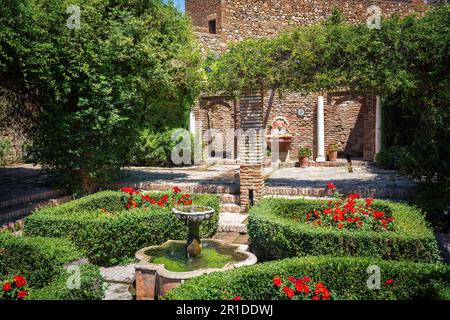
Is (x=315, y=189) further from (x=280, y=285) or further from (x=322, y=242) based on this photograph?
(x=280, y=285)

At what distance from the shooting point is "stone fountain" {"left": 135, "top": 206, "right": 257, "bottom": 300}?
5.88 meters

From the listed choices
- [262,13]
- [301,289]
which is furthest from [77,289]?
[262,13]

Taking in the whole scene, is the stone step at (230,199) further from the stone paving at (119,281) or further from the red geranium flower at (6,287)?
the red geranium flower at (6,287)

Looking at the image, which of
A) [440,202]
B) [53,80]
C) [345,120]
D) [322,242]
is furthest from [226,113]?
[322,242]

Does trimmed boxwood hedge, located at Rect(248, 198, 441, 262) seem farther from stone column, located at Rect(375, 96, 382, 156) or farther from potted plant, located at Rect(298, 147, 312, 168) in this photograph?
stone column, located at Rect(375, 96, 382, 156)

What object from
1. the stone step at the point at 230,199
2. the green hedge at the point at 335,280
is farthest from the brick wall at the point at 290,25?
the green hedge at the point at 335,280

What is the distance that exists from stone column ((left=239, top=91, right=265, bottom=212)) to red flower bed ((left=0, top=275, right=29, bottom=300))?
267 inches

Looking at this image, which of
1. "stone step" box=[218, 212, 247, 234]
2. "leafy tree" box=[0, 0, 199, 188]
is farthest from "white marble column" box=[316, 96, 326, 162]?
"stone step" box=[218, 212, 247, 234]

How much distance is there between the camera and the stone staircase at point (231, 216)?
9.43m

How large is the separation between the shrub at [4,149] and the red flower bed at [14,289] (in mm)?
15589

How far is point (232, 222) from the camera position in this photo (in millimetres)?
9891

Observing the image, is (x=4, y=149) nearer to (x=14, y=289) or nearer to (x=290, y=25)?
(x=290, y=25)

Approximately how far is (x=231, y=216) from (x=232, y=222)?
73cm

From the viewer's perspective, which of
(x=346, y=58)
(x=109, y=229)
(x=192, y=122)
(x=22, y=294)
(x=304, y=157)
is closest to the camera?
(x=22, y=294)
